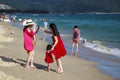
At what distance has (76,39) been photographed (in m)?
17.4

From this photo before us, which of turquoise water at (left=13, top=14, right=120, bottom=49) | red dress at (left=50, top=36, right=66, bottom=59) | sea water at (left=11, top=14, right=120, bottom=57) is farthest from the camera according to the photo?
turquoise water at (left=13, top=14, right=120, bottom=49)

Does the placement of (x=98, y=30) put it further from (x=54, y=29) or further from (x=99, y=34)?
(x=54, y=29)

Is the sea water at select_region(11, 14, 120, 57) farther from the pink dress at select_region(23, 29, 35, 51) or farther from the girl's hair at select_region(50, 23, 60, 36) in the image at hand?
the girl's hair at select_region(50, 23, 60, 36)

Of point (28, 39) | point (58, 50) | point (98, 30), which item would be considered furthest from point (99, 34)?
point (58, 50)

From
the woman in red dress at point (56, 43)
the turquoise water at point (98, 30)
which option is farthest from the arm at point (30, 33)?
the turquoise water at point (98, 30)

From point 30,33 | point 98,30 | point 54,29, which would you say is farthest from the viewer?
point 98,30

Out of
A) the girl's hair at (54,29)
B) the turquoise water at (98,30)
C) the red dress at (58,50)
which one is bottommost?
the turquoise water at (98,30)

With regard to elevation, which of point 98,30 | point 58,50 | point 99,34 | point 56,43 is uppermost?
point 56,43

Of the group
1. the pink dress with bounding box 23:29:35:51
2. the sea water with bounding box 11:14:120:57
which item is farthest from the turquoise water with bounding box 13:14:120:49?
the pink dress with bounding box 23:29:35:51

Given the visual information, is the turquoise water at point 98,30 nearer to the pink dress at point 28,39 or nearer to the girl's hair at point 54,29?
the pink dress at point 28,39

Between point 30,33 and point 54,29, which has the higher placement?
point 54,29

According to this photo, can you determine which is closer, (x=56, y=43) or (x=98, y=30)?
(x=56, y=43)

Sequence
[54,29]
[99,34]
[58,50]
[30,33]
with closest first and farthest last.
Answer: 1. [54,29]
2. [58,50]
3. [30,33]
4. [99,34]

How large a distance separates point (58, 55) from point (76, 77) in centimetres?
87
